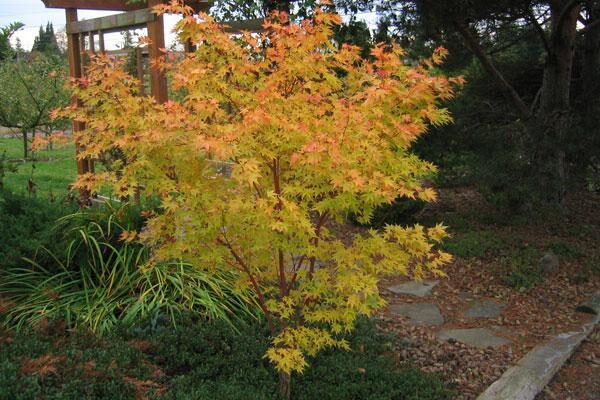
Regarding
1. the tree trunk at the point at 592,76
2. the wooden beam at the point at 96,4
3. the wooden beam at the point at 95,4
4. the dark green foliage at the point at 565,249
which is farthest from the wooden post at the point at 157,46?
the dark green foliage at the point at 565,249

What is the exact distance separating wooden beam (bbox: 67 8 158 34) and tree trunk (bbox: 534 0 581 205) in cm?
393

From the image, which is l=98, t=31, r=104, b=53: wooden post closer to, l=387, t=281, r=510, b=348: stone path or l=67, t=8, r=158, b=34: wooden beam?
l=67, t=8, r=158, b=34: wooden beam

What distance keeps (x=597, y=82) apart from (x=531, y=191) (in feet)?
4.95

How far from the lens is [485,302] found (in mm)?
4984

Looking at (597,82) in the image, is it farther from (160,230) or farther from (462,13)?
(160,230)

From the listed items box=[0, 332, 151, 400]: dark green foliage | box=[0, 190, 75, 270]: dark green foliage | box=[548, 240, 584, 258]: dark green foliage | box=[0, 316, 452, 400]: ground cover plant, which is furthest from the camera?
box=[548, 240, 584, 258]: dark green foliage

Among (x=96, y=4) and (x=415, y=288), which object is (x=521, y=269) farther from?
(x=96, y=4)

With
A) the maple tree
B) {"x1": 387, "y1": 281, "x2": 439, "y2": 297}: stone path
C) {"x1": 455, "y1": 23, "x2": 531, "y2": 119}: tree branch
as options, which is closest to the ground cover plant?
the maple tree

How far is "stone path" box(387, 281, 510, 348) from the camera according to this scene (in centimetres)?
418

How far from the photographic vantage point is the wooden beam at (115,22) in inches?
223

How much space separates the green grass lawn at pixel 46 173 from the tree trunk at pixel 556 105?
17.3ft

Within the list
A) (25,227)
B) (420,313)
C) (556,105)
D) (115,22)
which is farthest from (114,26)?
(556,105)

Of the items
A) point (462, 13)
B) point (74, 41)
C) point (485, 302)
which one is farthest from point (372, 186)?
point (74, 41)

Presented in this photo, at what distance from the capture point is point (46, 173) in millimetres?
9961
